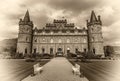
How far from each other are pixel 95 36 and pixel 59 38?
14.2m

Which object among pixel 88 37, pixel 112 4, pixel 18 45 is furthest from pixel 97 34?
pixel 112 4

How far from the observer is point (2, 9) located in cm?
566

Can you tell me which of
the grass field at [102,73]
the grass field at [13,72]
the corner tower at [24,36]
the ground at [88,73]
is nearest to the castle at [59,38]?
the corner tower at [24,36]

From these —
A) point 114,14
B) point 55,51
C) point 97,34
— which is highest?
point 97,34

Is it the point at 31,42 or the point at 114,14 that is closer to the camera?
the point at 114,14

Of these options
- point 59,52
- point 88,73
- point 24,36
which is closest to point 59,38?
point 59,52

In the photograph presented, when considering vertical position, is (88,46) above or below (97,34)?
below

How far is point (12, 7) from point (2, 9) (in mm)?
553

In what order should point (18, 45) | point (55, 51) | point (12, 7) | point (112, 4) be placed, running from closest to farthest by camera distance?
point (12, 7) < point (112, 4) < point (18, 45) < point (55, 51)

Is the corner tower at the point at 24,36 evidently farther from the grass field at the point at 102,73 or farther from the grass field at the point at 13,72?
→ the grass field at the point at 102,73

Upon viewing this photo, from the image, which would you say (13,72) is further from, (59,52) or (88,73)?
(59,52)

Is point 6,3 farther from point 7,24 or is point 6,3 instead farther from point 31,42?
point 31,42

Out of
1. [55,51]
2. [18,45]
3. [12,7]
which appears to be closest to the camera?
[12,7]

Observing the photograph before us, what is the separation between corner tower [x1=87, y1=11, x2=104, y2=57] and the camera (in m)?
39.6
